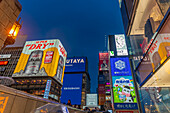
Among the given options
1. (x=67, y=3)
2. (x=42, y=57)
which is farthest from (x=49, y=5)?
(x=42, y=57)

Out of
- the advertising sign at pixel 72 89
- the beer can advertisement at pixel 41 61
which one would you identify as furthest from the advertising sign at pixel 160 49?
the advertising sign at pixel 72 89

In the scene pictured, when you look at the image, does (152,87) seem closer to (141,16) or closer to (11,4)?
(141,16)

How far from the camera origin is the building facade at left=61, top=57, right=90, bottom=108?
64812 mm

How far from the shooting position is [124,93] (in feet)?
51.0

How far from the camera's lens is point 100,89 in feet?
250

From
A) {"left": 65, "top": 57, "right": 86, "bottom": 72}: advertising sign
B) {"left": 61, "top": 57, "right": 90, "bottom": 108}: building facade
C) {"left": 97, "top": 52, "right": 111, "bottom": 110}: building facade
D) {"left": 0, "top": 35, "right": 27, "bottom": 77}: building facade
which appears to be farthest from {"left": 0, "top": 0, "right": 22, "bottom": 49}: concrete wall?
{"left": 65, "top": 57, "right": 86, "bottom": 72}: advertising sign

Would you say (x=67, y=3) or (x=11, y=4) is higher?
(x=67, y=3)

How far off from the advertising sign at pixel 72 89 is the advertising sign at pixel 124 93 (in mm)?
53955

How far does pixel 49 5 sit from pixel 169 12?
667 feet

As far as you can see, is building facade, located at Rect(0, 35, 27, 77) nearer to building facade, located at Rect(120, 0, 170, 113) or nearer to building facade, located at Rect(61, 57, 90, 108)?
building facade, located at Rect(61, 57, 90, 108)

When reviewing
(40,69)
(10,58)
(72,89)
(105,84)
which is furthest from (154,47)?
(10,58)

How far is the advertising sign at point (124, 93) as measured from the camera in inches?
565

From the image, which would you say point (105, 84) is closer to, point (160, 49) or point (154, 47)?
point (154, 47)

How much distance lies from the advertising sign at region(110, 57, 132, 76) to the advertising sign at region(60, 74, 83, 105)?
53.6m
